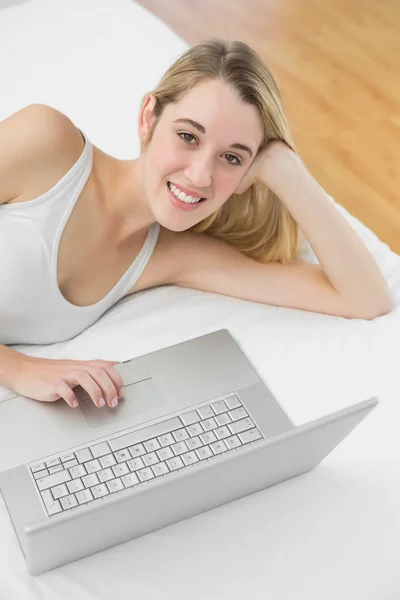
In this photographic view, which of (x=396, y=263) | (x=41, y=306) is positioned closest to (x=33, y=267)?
(x=41, y=306)

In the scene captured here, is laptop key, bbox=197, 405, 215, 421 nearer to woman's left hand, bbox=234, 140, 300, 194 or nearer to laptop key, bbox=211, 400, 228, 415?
laptop key, bbox=211, 400, 228, 415

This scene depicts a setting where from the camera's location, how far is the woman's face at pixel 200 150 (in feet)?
3.95

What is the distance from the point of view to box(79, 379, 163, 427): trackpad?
1155 mm

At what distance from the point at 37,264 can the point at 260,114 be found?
16.8 inches

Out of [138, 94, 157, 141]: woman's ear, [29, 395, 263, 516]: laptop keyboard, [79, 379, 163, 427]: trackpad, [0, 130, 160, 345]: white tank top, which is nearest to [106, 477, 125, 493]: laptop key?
[29, 395, 263, 516]: laptop keyboard

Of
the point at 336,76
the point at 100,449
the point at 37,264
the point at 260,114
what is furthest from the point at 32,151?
the point at 336,76

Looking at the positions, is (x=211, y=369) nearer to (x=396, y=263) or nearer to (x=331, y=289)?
(x=331, y=289)

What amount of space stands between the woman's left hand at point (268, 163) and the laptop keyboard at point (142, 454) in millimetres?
413

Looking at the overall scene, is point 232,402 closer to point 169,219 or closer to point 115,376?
point 115,376

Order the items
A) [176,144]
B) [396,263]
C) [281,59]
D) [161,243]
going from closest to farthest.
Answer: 1. [176,144]
2. [161,243]
3. [396,263]
4. [281,59]

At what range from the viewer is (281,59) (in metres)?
2.83

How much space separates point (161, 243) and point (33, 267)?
11.3 inches

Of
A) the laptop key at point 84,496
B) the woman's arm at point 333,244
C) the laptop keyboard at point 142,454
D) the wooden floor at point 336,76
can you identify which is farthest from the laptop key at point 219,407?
the wooden floor at point 336,76

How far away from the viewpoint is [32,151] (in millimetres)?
1227
